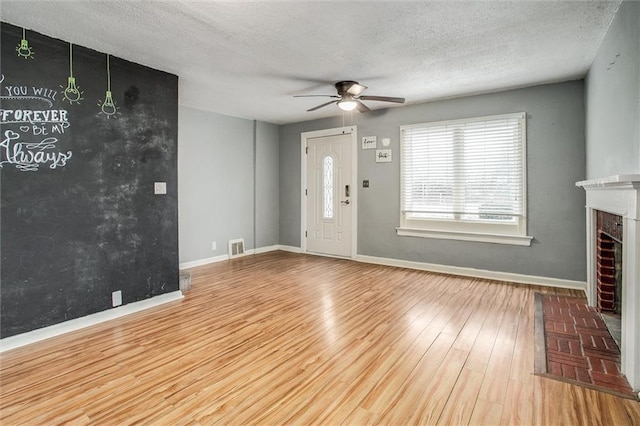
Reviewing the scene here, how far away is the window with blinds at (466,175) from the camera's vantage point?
14.6 feet

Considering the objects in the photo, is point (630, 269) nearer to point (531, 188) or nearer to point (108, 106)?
point (531, 188)

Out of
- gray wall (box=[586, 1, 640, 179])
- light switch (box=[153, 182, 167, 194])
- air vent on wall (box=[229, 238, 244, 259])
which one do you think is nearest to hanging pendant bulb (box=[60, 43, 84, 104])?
light switch (box=[153, 182, 167, 194])

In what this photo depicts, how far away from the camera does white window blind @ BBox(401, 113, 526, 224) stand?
14.6ft

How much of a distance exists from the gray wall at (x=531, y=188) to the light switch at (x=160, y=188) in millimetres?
3294

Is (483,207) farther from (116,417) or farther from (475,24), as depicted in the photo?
(116,417)

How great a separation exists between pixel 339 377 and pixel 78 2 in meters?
3.23

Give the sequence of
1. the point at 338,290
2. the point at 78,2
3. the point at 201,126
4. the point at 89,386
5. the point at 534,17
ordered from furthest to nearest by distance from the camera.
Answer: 1. the point at 201,126
2. the point at 338,290
3. the point at 534,17
4. the point at 78,2
5. the point at 89,386

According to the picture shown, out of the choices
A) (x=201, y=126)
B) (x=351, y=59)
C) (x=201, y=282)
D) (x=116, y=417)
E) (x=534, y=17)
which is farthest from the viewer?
(x=201, y=126)

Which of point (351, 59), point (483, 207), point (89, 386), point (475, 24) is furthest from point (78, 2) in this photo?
point (483, 207)

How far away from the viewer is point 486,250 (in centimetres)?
468

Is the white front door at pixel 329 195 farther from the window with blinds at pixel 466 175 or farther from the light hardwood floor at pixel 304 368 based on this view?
the light hardwood floor at pixel 304 368

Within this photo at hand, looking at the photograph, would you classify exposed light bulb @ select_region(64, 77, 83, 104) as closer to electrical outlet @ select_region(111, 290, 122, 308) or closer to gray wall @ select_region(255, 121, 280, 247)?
electrical outlet @ select_region(111, 290, 122, 308)

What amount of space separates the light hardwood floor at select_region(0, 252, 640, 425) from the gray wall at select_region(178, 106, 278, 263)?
6.61 ft

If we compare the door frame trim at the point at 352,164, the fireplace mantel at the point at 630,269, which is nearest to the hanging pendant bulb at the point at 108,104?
the door frame trim at the point at 352,164
